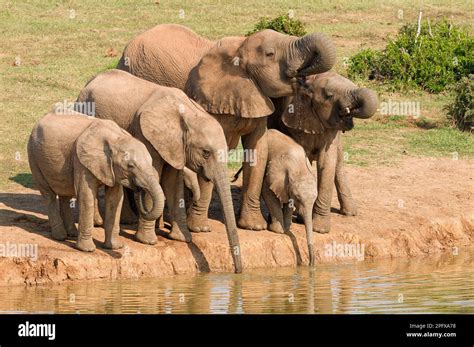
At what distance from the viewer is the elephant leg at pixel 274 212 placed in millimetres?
16350

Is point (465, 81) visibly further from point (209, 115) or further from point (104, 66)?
point (209, 115)

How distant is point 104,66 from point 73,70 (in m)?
0.68

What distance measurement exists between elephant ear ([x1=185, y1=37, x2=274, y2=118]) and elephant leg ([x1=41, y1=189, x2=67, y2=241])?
2119mm

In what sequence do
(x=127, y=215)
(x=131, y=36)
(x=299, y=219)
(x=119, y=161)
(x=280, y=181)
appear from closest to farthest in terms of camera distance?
(x=119, y=161)
(x=127, y=215)
(x=280, y=181)
(x=299, y=219)
(x=131, y=36)

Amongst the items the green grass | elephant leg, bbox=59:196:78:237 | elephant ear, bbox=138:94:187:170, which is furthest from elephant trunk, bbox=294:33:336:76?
the green grass

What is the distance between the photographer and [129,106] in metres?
15.6

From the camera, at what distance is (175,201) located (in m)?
15.7

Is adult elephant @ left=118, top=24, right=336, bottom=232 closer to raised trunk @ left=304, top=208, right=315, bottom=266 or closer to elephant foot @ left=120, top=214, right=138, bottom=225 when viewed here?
elephant foot @ left=120, top=214, right=138, bottom=225

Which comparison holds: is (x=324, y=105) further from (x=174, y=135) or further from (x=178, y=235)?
(x=178, y=235)

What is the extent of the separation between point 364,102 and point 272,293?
3.00 metres

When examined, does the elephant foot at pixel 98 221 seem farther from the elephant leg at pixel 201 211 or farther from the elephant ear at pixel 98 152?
the elephant ear at pixel 98 152

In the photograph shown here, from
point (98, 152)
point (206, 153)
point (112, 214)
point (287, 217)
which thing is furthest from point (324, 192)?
point (98, 152)

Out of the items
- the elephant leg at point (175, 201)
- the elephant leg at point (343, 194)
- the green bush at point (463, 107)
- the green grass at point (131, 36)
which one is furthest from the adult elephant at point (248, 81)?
the green bush at point (463, 107)

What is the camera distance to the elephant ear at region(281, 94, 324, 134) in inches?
656
